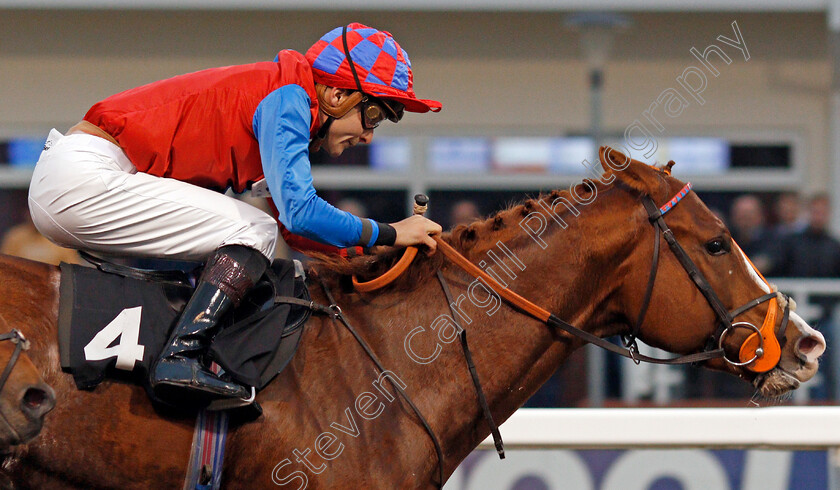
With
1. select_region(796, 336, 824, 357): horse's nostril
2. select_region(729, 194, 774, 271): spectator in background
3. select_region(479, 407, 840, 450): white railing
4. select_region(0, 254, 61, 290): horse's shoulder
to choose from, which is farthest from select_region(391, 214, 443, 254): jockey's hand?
select_region(729, 194, 774, 271): spectator in background

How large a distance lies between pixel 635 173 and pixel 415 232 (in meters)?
0.75

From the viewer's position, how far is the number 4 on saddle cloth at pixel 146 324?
2.47 meters

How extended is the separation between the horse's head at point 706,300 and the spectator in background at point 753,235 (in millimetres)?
3847

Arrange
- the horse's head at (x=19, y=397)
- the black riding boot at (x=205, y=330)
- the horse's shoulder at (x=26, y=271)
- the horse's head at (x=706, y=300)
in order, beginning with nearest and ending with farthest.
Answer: the horse's head at (x=19, y=397) → the black riding boot at (x=205, y=330) → the horse's shoulder at (x=26, y=271) → the horse's head at (x=706, y=300)

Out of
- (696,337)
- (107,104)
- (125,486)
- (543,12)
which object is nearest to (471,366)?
(696,337)

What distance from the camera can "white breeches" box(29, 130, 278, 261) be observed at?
2.62 m

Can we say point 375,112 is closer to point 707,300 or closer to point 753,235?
point 707,300

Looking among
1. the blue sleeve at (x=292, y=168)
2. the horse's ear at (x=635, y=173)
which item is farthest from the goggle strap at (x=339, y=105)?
the horse's ear at (x=635, y=173)

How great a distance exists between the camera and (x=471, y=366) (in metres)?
2.83

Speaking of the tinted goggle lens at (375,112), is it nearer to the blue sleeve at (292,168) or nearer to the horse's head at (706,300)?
the blue sleeve at (292,168)

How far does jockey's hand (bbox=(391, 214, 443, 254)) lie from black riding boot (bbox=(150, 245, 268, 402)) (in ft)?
1.48

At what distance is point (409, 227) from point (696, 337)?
1.00 meters

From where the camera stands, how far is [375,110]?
292cm

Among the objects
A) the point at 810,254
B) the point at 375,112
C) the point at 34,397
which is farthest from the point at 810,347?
the point at 810,254
